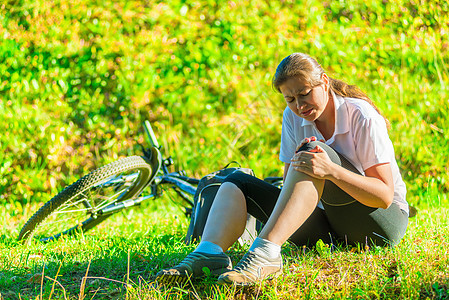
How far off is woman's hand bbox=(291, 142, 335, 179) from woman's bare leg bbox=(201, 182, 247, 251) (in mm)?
381

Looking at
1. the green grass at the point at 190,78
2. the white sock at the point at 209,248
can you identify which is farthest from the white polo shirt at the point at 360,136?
the green grass at the point at 190,78

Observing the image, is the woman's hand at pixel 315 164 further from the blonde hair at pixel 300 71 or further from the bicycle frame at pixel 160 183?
the bicycle frame at pixel 160 183

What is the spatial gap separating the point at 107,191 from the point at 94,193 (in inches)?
7.0

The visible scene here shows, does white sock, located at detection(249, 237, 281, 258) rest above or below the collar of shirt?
below

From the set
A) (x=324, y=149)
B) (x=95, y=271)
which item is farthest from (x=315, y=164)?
(x=95, y=271)

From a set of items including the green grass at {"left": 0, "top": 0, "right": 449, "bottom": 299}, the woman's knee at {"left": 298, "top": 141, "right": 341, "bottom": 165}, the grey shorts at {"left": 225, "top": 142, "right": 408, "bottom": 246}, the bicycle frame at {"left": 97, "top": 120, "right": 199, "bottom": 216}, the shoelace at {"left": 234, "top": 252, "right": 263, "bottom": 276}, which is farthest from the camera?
the green grass at {"left": 0, "top": 0, "right": 449, "bottom": 299}

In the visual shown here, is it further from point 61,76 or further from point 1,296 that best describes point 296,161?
point 61,76

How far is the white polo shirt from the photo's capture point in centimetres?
224

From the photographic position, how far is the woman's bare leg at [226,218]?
7.39 ft

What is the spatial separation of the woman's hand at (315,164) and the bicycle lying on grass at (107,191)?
4.52 ft

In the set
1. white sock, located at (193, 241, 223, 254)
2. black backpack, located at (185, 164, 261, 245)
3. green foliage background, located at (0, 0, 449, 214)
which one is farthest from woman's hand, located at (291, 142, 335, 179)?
green foliage background, located at (0, 0, 449, 214)

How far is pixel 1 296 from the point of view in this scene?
2.22 meters

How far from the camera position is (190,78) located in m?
5.54

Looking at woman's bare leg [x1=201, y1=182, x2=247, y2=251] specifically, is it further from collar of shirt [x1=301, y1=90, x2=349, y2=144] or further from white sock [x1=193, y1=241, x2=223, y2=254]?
collar of shirt [x1=301, y1=90, x2=349, y2=144]
